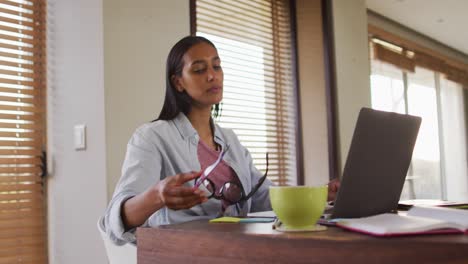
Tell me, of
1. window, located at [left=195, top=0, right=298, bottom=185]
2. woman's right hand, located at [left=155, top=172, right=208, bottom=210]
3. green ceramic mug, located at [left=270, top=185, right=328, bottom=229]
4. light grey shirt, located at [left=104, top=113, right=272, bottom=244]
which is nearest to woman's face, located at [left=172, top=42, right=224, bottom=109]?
light grey shirt, located at [left=104, top=113, right=272, bottom=244]

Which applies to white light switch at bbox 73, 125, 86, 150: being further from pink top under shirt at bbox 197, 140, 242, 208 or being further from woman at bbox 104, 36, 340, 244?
pink top under shirt at bbox 197, 140, 242, 208

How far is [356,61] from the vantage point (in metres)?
4.02

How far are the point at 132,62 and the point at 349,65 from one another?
2111 millimetres

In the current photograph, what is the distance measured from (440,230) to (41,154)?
190 centimetres

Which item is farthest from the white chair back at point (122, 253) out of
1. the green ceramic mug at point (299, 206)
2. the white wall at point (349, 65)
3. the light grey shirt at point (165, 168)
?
the white wall at point (349, 65)

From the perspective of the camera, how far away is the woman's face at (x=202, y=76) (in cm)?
168

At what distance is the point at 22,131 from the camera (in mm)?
2215

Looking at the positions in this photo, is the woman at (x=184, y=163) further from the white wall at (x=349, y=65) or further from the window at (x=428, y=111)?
the window at (x=428, y=111)

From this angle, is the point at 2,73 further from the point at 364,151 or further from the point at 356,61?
the point at 356,61

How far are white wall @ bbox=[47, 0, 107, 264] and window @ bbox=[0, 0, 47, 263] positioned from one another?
0.05 m

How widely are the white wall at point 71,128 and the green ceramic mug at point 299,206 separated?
1356 millimetres

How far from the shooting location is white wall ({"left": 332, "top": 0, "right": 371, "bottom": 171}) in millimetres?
3801

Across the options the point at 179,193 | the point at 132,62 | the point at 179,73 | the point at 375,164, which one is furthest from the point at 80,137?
the point at 375,164

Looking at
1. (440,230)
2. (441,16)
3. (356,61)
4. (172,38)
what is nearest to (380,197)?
(440,230)
